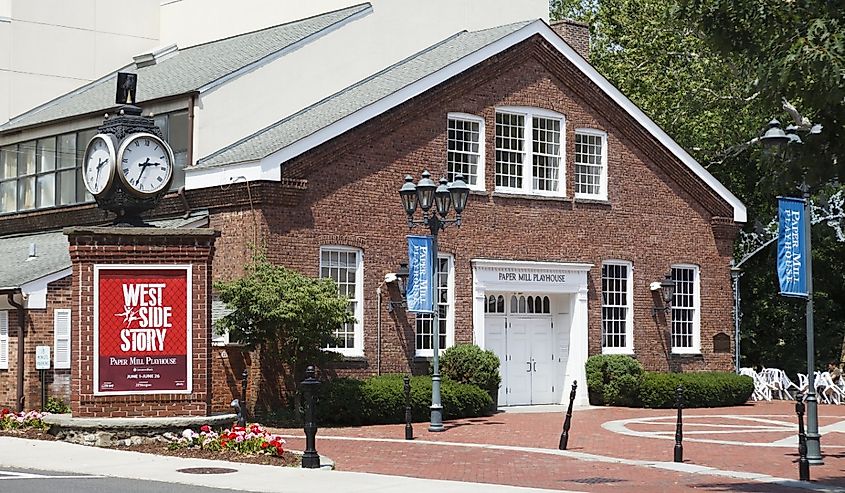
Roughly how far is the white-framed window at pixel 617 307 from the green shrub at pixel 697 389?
4.20 feet

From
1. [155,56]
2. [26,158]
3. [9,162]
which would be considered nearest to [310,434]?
[26,158]

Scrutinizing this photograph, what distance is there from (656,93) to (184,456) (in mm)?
29596

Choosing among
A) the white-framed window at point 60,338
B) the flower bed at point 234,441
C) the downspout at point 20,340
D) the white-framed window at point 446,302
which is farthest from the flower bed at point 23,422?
the white-framed window at point 446,302

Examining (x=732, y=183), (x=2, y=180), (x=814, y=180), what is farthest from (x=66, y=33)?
(x=814, y=180)

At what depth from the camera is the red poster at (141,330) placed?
21.4 metres

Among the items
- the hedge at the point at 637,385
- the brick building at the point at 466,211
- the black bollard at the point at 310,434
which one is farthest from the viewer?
the hedge at the point at 637,385

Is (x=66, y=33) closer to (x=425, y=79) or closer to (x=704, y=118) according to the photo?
(x=425, y=79)

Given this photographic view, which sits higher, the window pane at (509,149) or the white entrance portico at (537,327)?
the window pane at (509,149)

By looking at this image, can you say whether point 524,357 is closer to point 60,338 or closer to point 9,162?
point 60,338

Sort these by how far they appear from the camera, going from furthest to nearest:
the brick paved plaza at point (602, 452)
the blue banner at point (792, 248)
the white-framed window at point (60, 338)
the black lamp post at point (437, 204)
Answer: the white-framed window at point (60, 338), the black lamp post at point (437, 204), the blue banner at point (792, 248), the brick paved plaza at point (602, 452)

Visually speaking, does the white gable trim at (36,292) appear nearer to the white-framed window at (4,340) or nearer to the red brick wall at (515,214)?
the white-framed window at (4,340)

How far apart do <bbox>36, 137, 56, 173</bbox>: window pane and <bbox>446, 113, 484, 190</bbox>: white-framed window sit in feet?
35.6

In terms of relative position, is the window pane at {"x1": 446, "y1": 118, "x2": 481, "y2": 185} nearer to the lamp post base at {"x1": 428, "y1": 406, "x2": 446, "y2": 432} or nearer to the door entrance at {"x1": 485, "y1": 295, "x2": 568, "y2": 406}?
the door entrance at {"x1": 485, "y1": 295, "x2": 568, "y2": 406}

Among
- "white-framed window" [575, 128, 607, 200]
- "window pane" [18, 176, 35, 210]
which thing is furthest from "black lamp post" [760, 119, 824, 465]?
"window pane" [18, 176, 35, 210]
